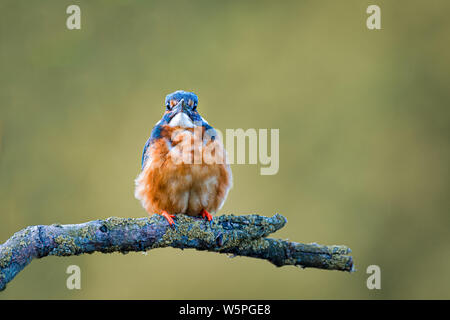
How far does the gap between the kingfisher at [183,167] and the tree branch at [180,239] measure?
453 millimetres

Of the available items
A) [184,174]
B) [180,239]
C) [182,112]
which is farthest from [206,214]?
[182,112]

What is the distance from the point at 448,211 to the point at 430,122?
1412mm

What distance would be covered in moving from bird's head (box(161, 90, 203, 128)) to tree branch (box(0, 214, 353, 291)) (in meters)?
0.87

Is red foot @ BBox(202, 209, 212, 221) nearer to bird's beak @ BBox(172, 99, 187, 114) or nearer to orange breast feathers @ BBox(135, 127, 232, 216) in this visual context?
orange breast feathers @ BBox(135, 127, 232, 216)

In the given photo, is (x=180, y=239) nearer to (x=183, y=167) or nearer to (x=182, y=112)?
(x=183, y=167)

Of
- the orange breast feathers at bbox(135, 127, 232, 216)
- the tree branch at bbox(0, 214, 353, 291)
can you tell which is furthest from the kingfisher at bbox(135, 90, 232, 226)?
the tree branch at bbox(0, 214, 353, 291)

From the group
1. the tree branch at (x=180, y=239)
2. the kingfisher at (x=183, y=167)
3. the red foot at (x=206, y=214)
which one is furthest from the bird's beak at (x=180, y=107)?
the tree branch at (x=180, y=239)

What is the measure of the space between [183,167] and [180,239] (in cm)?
77

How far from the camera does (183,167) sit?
3908mm

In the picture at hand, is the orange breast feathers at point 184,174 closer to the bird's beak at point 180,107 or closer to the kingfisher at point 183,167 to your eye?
the kingfisher at point 183,167

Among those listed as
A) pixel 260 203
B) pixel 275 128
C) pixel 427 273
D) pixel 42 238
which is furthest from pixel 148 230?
pixel 427 273

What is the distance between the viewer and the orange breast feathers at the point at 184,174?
3916 mm

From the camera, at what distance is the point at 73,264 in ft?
23.0

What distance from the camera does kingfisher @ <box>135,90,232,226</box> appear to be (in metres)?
3.92
